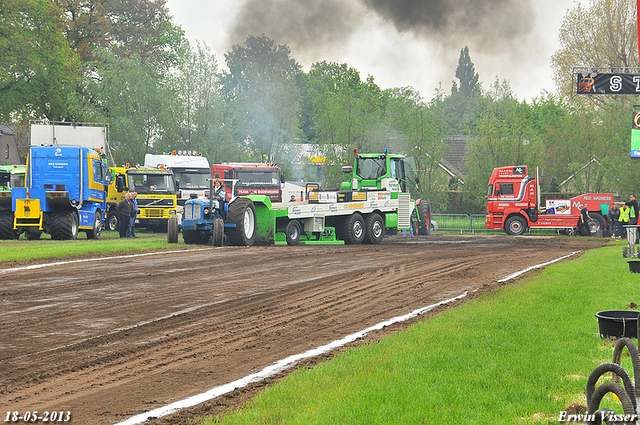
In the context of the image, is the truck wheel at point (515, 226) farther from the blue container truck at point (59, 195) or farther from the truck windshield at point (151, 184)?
the blue container truck at point (59, 195)

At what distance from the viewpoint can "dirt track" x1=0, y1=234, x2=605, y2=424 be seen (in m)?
6.06

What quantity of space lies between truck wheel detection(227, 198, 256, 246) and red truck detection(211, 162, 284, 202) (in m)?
10.1

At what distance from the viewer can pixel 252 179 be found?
32531 mm

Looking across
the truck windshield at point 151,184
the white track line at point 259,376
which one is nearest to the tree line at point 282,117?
the truck windshield at point 151,184

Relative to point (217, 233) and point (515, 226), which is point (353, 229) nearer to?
point (217, 233)

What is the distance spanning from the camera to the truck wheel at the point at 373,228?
83.2ft

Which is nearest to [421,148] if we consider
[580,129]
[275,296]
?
[580,129]

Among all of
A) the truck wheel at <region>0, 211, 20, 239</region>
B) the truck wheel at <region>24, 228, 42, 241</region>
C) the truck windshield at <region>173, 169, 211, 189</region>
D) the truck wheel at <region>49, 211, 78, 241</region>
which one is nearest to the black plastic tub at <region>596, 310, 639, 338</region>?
the truck wheel at <region>49, 211, 78, 241</region>

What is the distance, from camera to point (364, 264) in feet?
54.9

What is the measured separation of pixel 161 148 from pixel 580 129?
86.7 feet

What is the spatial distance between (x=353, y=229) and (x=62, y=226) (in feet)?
33.3

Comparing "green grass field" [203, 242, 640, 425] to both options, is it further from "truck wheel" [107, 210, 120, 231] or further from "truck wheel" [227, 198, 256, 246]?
"truck wheel" [107, 210, 120, 231]

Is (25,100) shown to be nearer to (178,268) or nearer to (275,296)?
(178,268)

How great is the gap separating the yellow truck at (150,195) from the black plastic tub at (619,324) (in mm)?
24708
